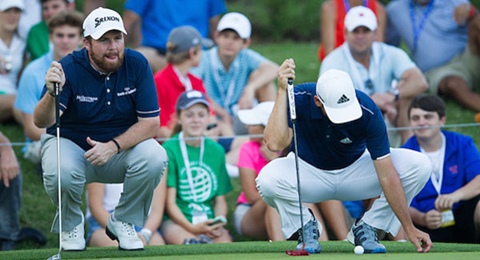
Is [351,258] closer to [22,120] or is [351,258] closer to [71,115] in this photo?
[71,115]

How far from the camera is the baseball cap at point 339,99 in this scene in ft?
23.2

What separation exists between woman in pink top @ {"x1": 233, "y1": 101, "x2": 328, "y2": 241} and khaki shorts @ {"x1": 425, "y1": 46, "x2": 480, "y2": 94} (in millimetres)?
3095

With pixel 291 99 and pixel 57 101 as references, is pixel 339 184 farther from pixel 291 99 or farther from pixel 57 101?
pixel 57 101

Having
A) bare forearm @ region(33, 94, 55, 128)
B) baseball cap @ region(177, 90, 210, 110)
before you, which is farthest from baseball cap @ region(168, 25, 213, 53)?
bare forearm @ region(33, 94, 55, 128)

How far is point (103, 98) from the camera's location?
7.52m

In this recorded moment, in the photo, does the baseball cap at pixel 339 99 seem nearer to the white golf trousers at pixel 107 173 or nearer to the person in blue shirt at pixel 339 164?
the person in blue shirt at pixel 339 164

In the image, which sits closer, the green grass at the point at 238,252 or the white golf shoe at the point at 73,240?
the green grass at the point at 238,252

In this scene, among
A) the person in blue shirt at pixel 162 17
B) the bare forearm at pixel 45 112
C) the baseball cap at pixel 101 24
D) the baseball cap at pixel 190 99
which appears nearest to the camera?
the bare forearm at pixel 45 112

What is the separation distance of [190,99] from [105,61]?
7.40 feet

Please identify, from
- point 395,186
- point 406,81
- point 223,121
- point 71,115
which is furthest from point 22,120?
point 395,186

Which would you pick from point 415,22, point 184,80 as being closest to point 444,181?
point 184,80

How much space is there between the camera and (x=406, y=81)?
1049 centimetres

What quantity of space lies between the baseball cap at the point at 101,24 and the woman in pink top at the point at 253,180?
1.98 meters

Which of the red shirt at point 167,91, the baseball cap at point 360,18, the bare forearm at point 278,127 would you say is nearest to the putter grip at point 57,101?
the bare forearm at point 278,127
